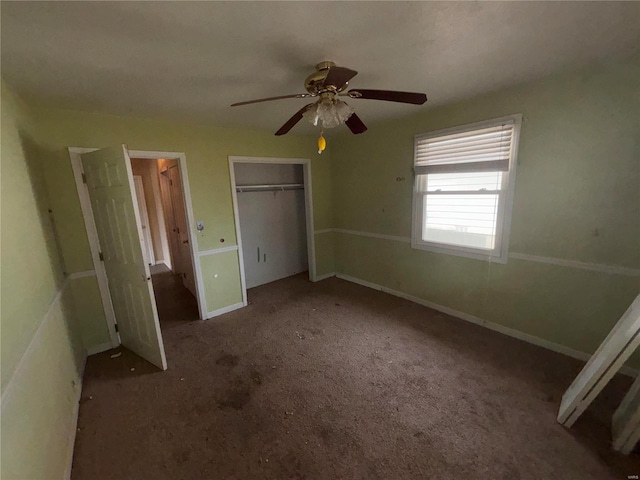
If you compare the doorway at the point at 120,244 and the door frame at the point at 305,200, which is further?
the door frame at the point at 305,200

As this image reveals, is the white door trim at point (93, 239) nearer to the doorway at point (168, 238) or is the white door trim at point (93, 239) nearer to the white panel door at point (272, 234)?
the doorway at point (168, 238)

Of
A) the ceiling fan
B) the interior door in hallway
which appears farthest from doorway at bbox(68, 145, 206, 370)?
the ceiling fan

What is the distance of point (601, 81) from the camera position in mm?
1914

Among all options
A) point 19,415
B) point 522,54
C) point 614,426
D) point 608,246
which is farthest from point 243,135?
point 614,426

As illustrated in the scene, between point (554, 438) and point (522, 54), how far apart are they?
2.42m

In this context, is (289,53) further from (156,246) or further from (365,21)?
(156,246)

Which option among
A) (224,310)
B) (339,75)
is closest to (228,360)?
(224,310)

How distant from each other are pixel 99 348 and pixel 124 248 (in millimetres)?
1210

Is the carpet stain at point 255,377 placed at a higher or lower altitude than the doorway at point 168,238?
lower

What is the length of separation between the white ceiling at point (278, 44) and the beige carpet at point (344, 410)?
91.7 inches

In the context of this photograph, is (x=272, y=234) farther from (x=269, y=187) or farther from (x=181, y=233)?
(x=181, y=233)

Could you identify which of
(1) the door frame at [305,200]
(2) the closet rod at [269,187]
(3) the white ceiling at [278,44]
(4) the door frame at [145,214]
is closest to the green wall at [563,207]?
(3) the white ceiling at [278,44]

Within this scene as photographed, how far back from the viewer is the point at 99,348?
2672 millimetres

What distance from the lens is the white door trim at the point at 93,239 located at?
240cm
